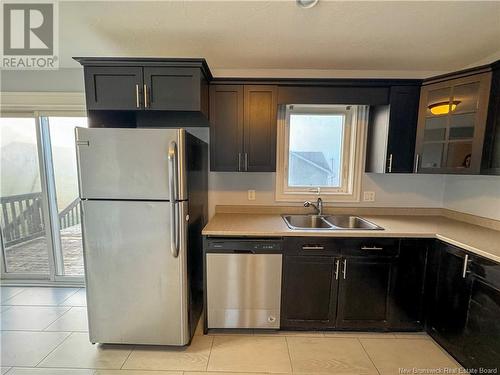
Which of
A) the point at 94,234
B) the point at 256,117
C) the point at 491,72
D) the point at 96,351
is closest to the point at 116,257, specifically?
the point at 94,234

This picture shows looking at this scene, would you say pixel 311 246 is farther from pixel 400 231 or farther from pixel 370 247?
pixel 400 231

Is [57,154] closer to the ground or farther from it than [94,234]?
farther from it

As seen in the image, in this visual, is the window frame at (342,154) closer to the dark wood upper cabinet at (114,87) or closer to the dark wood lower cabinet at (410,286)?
the dark wood lower cabinet at (410,286)

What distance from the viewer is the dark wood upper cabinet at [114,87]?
177 centimetres

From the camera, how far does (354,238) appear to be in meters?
1.84

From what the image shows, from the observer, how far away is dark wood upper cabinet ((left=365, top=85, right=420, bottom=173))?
2.06 meters

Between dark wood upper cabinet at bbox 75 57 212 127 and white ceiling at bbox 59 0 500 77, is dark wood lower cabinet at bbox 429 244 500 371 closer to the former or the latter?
white ceiling at bbox 59 0 500 77

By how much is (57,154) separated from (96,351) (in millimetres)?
2101

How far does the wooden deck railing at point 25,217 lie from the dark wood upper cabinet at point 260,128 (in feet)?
6.98

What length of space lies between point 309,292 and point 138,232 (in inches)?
57.1

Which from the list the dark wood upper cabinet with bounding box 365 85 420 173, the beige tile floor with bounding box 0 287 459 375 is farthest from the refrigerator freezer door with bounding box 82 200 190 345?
the dark wood upper cabinet with bounding box 365 85 420 173

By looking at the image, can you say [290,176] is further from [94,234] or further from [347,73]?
[94,234]

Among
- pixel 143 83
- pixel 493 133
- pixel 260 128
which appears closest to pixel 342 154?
pixel 260 128

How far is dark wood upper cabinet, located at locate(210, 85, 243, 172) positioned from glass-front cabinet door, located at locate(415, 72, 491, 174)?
1.67 meters
